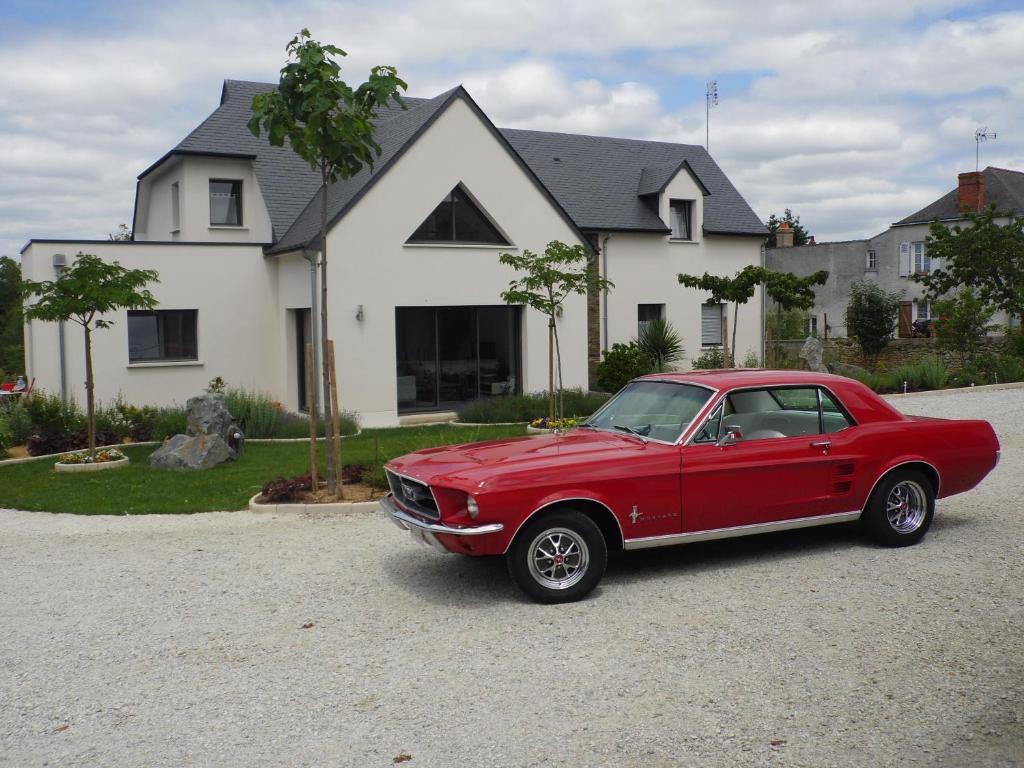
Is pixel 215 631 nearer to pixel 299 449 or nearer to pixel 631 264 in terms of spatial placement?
pixel 299 449

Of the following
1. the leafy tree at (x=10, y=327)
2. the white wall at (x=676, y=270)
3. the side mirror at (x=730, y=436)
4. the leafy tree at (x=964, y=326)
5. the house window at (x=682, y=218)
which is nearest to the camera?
the side mirror at (x=730, y=436)

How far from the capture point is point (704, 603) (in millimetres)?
6785

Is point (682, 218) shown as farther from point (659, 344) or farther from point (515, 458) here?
point (515, 458)

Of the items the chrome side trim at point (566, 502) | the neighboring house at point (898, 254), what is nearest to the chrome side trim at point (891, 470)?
the chrome side trim at point (566, 502)

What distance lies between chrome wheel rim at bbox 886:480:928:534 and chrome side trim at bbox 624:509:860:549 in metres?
0.38

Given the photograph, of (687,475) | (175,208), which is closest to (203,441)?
(687,475)

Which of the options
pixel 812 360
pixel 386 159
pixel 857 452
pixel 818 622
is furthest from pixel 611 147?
pixel 818 622

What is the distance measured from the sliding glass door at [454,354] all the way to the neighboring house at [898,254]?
84.3 ft

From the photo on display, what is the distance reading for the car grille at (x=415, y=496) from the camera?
7.05 metres

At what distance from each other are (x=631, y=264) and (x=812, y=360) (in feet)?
17.4

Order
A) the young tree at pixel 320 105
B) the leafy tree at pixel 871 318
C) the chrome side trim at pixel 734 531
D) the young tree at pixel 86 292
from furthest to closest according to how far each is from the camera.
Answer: the leafy tree at pixel 871 318
the young tree at pixel 86 292
the young tree at pixel 320 105
the chrome side trim at pixel 734 531

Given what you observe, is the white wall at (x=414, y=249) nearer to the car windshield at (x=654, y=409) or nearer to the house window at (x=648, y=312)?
the house window at (x=648, y=312)

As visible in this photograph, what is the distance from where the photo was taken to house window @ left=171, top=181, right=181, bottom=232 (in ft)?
78.4

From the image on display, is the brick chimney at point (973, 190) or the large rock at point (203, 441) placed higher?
the brick chimney at point (973, 190)
